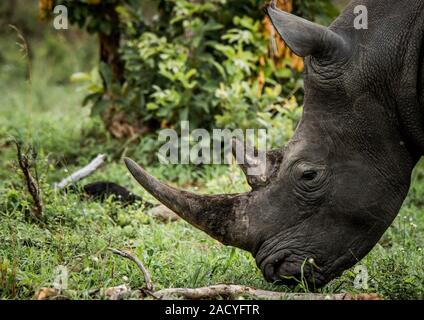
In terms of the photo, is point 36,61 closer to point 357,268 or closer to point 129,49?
point 129,49

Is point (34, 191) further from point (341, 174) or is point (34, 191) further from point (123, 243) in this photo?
point (341, 174)

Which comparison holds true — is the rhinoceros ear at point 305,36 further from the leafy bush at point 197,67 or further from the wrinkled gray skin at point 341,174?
the leafy bush at point 197,67

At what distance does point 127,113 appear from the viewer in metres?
8.34

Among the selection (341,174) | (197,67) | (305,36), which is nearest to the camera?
(305,36)

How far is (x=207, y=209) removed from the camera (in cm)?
419

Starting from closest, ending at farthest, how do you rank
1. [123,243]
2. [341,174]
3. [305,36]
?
[305,36]
[341,174]
[123,243]

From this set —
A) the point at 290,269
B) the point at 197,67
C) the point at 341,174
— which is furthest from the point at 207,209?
the point at 197,67

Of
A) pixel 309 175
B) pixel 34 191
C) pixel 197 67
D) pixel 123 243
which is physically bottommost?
pixel 123 243

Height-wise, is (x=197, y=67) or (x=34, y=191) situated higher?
(x=197, y=67)

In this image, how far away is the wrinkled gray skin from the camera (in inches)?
163

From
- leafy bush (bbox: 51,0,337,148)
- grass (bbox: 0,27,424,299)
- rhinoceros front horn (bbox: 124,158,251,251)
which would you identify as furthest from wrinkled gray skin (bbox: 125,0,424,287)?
leafy bush (bbox: 51,0,337,148)

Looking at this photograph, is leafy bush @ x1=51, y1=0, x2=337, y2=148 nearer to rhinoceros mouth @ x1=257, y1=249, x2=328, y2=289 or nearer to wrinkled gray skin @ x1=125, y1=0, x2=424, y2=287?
wrinkled gray skin @ x1=125, y1=0, x2=424, y2=287

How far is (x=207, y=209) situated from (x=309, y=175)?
0.59 m
